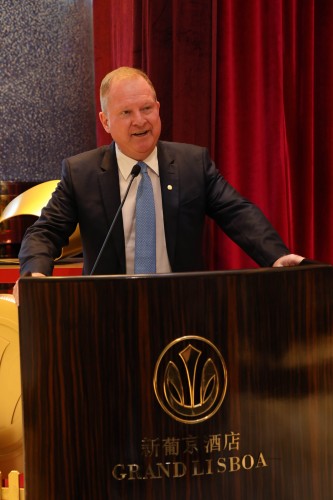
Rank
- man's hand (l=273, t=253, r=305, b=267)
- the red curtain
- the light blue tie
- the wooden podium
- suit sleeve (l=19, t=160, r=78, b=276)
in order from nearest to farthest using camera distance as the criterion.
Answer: the wooden podium < man's hand (l=273, t=253, r=305, b=267) < suit sleeve (l=19, t=160, r=78, b=276) < the light blue tie < the red curtain

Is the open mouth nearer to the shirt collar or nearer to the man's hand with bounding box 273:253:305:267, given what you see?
the shirt collar

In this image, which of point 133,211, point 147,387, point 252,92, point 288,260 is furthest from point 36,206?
point 147,387

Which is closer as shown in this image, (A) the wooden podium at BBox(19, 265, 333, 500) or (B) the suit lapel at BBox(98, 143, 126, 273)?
(A) the wooden podium at BBox(19, 265, 333, 500)

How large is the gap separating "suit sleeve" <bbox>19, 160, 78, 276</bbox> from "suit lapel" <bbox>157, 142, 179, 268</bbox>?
0.28 meters

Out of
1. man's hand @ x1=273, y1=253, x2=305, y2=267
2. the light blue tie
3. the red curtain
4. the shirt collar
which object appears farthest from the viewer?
the red curtain

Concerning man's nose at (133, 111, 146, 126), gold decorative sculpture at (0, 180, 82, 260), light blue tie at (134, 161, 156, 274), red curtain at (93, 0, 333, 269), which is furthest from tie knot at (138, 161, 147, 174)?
gold decorative sculpture at (0, 180, 82, 260)

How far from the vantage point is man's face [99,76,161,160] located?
194 centimetres

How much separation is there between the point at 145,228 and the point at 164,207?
3.5 inches

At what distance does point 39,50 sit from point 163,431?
237 centimetres

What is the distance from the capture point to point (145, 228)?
195 centimetres

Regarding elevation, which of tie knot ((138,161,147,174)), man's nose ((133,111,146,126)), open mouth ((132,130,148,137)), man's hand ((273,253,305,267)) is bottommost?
man's hand ((273,253,305,267))

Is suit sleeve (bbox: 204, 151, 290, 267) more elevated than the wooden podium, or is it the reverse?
suit sleeve (bbox: 204, 151, 290, 267)

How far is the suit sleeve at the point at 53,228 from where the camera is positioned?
176cm

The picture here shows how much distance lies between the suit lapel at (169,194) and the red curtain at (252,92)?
1.51ft
